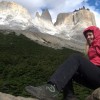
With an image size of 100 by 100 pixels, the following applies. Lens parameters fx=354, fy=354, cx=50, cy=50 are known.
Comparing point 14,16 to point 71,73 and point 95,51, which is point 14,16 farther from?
point 71,73

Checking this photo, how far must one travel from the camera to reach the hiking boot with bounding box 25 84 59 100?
5.96 meters

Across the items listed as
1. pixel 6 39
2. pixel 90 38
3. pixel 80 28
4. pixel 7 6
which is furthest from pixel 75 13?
pixel 90 38

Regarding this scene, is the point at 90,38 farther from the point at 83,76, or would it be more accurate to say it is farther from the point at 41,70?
the point at 41,70

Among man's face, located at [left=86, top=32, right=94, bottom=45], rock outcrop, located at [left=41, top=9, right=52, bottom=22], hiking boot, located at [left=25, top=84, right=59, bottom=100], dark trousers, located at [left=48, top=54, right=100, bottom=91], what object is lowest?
rock outcrop, located at [left=41, top=9, right=52, bottom=22]

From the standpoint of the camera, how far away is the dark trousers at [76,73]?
6.05m

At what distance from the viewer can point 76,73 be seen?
6.40m

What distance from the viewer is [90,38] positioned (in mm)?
6727

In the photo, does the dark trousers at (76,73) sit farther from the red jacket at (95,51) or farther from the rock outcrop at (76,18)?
the rock outcrop at (76,18)

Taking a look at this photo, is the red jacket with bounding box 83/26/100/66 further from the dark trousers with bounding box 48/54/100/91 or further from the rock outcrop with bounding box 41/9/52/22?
the rock outcrop with bounding box 41/9/52/22

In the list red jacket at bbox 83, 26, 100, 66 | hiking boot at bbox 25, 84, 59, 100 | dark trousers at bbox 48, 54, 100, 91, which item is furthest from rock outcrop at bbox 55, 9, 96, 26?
hiking boot at bbox 25, 84, 59, 100

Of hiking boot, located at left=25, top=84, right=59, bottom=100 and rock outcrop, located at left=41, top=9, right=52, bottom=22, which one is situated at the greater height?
hiking boot, located at left=25, top=84, right=59, bottom=100

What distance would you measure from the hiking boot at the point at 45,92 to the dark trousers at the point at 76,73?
99 millimetres

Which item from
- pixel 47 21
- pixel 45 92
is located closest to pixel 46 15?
pixel 47 21

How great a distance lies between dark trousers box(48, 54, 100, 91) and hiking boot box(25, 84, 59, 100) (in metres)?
0.10
